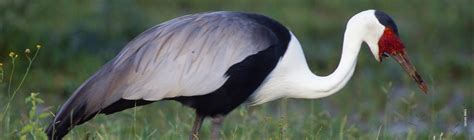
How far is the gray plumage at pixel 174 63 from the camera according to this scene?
7020 mm

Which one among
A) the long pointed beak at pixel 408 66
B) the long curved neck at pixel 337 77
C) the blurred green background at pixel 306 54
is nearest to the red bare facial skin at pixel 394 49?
the long pointed beak at pixel 408 66

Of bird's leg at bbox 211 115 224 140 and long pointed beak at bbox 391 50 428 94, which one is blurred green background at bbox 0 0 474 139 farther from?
bird's leg at bbox 211 115 224 140

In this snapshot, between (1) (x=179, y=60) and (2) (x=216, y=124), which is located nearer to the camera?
(1) (x=179, y=60)

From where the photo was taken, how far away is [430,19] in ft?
40.8

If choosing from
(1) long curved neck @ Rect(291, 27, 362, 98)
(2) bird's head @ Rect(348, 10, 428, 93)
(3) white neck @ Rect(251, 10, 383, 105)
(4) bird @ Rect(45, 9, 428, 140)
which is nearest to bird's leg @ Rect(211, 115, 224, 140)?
(4) bird @ Rect(45, 9, 428, 140)

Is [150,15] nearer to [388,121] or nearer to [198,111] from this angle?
[388,121]

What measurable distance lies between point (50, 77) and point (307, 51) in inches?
78.5

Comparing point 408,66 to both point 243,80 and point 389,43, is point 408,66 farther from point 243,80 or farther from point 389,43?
point 243,80

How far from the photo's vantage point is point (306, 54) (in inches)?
454

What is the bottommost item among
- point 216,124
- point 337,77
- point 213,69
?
point 216,124

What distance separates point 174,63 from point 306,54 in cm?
452

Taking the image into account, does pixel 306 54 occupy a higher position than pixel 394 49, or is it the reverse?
pixel 394 49

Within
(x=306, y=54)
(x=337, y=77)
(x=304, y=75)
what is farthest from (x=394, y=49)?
(x=306, y=54)

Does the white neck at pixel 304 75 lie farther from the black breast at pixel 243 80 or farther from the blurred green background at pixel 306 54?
the blurred green background at pixel 306 54
